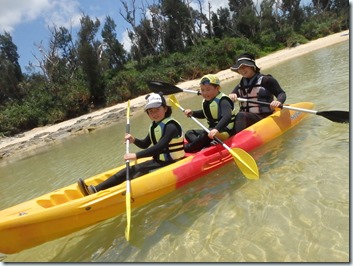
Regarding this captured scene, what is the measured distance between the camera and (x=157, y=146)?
4105mm

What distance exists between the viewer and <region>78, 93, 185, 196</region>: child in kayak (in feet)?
13.2

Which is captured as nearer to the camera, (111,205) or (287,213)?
(287,213)

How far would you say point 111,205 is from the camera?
3.73m

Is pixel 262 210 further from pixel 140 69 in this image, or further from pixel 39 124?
pixel 140 69

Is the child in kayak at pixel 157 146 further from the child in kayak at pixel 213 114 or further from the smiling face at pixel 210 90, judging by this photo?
the smiling face at pixel 210 90

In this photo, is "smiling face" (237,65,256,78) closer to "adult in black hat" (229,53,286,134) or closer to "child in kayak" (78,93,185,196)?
"adult in black hat" (229,53,286,134)

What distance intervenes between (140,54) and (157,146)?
2326cm

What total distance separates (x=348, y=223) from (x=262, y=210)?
0.79m

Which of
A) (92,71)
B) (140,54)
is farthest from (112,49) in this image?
(92,71)

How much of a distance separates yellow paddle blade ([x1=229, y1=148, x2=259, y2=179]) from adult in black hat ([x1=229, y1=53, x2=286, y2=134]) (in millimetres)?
833

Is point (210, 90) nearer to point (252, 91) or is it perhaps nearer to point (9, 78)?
point (252, 91)

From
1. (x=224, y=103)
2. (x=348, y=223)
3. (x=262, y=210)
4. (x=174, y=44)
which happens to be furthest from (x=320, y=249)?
(x=174, y=44)

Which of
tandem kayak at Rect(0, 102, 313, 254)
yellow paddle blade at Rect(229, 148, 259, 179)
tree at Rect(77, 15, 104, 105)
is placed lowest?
yellow paddle blade at Rect(229, 148, 259, 179)

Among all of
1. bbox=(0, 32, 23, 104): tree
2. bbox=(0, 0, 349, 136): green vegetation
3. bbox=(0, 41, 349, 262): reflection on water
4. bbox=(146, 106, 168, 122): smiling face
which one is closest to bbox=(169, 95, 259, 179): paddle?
bbox=(0, 41, 349, 262): reflection on water
